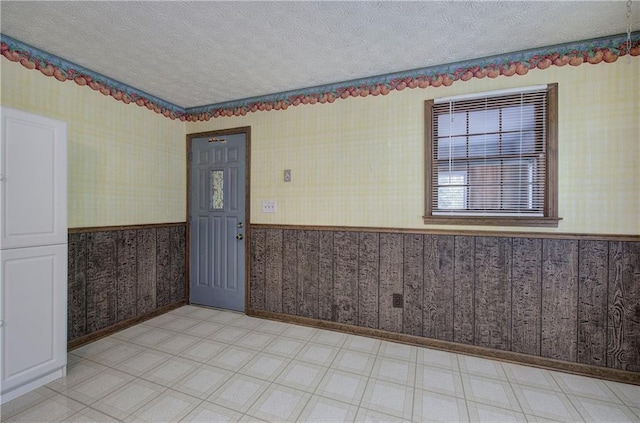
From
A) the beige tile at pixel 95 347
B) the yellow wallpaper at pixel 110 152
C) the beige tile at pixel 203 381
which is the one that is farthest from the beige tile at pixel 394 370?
the yellow wallpaper at pixel 110 152

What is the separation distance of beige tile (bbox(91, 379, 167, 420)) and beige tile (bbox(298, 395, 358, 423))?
1036 mm

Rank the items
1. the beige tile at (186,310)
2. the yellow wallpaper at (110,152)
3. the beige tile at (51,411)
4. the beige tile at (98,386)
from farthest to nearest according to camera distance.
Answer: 1. the beige tile at (186,310)
2. the yellow wallpaper at (110,152)
3. the beige tile at (98,386)
4. the beige tile at (51,411)

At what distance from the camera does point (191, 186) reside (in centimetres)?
381

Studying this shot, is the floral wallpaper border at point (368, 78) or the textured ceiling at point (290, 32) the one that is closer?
the textured ceiling at point (290, 32)

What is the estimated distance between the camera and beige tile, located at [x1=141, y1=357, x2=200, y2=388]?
7.08 feet

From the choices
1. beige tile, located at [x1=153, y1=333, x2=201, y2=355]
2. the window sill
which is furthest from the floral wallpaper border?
beige tile, located at [x1=153, y1=333, x2=201, y2=355]

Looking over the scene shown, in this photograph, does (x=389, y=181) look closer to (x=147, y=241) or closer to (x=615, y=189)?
(x=615, y=189)

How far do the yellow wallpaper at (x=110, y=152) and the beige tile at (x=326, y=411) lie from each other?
8.35 feet

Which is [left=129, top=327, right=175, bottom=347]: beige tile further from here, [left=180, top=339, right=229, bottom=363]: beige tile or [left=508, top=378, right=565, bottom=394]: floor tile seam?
[left=508, top=378, right=565, bottom=394]: floor tile seam

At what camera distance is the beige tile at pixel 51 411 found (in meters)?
1.74

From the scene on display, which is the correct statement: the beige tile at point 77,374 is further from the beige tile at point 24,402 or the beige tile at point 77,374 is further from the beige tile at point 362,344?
the beige tile at point 362,344

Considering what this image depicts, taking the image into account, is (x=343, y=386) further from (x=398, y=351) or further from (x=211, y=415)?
(x=211, y=415)

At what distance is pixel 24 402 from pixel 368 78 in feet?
11.9

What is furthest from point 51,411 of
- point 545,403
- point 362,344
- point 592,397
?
point 592,397
